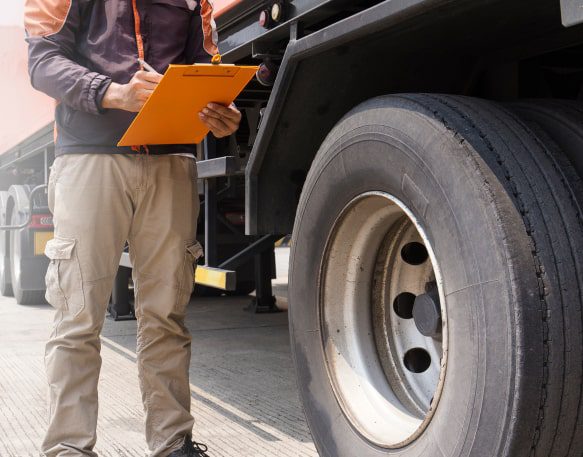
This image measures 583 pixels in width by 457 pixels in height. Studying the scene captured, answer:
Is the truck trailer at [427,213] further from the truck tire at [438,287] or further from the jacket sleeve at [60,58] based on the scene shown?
the jacket sleeve at [60,58]

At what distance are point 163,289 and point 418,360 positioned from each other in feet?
2.73

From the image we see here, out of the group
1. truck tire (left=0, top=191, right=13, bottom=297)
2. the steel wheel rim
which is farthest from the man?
truck tire (left=0, top=191, right=13, bottom=297)

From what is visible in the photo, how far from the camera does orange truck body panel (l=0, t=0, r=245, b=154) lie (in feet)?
21.0

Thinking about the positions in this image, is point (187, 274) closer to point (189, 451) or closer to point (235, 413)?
point (189, 451)

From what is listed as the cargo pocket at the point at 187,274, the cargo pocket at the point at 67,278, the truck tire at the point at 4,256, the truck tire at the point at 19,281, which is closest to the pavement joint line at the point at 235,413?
the cargo pocket at the point at 187,274

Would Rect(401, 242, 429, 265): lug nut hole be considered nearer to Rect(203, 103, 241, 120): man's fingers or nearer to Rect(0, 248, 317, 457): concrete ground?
Rect(203, 103, 241, 120): man's fingers

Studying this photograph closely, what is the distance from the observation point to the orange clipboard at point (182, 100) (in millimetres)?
2154

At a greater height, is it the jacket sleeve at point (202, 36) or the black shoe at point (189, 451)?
the jacket sleeve at point (202, 36)

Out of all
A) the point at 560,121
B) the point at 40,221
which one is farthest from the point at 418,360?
the point at 40,221

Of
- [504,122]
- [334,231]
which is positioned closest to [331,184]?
[334,231]

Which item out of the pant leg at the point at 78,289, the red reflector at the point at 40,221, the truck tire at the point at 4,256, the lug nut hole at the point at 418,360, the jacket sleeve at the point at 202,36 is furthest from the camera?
the truck tire at the point at 4,256

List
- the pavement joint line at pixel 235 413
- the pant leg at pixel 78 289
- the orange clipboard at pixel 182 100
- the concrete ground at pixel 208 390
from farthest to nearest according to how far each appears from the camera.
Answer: the pavement joint line at pixel 235 413 < the concrete ground at pixel 208 390 < the pant leg at pixel 78 289 < the orange clipboard at pixel 182 100

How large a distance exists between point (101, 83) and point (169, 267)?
2.04 ft

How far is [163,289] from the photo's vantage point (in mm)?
2584
